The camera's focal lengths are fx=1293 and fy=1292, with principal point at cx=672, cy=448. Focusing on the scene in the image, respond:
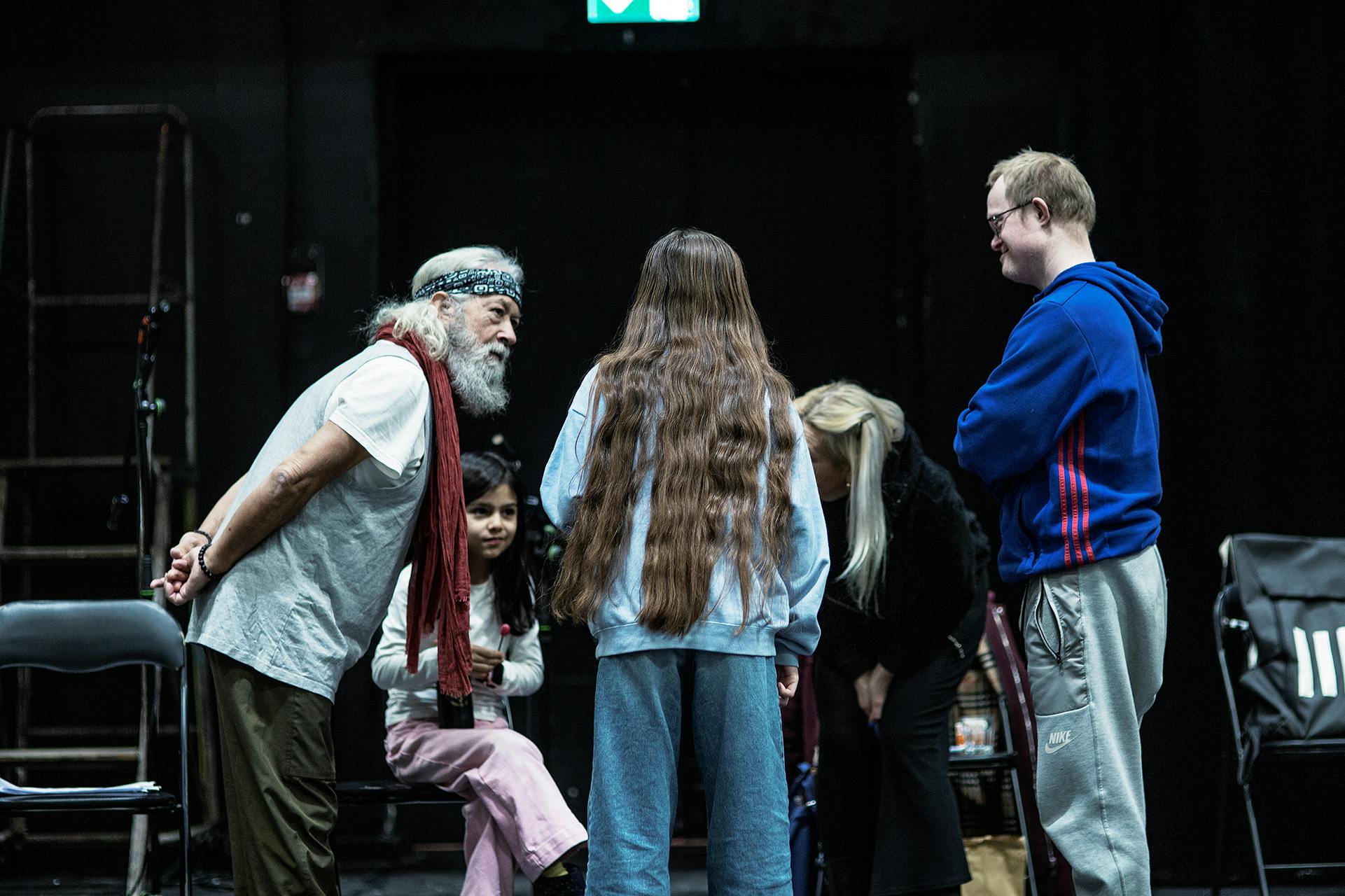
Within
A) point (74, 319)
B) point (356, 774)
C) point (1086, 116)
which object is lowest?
point (356, 774)

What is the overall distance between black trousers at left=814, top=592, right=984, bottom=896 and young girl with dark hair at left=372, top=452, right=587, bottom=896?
0.70m

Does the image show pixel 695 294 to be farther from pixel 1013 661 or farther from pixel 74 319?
pixel 74 319

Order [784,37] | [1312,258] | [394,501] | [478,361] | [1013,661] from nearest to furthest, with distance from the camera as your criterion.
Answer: [394,501] < [478,361] < [1013,661] < [1312,258] < [784,37]

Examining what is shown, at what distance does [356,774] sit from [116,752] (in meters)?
0.84

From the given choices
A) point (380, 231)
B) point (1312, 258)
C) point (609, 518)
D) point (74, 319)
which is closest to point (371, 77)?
point (380, 231)

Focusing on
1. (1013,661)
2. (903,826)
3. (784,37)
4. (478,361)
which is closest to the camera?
(478,361)

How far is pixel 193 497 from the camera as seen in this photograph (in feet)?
14.7

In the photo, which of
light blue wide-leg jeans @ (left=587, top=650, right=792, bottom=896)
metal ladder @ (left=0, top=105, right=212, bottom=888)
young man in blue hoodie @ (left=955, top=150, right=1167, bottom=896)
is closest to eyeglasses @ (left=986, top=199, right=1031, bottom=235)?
young man in blue hoodie @ (left=955, top=150, right=1167, bottom=896)

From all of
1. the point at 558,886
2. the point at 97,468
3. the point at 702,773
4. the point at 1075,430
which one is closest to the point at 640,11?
the point at 97,468

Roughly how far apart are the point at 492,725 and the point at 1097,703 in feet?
5.31

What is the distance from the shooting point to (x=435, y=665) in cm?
327

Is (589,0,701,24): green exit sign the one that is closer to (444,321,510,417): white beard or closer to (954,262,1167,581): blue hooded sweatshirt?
(444,321,510,417): white beard

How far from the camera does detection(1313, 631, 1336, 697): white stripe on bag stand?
143 inches

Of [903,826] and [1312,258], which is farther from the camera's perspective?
[1312,258]
